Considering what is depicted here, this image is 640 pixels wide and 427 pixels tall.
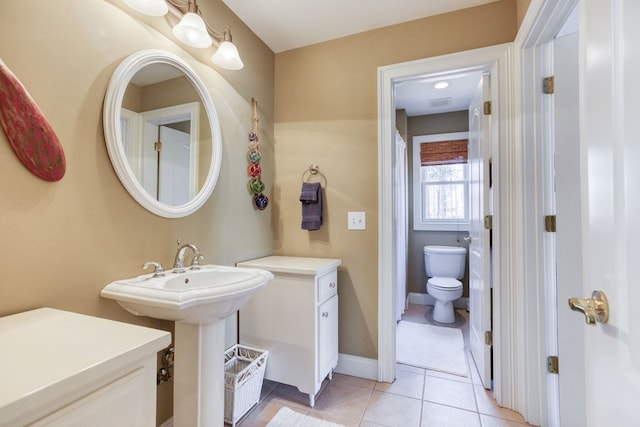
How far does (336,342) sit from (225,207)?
118cm

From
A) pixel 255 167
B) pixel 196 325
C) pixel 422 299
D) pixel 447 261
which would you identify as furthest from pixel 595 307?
pixel 422 299

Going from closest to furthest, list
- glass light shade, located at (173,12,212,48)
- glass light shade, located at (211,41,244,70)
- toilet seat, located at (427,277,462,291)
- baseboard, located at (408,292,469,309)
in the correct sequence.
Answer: glass light shade, located at (173,12,212,48), glass light shade, located at (211,41,244,70), toilet seat, located at (427,277,462,291), baseboard, located at (408,292,469,309)

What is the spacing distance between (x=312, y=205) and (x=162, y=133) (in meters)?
1.04

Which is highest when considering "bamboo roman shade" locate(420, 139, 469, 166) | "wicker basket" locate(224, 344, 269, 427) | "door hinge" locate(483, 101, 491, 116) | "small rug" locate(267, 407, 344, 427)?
"bamboo roman shade" locate(420, 139, 469, 166)

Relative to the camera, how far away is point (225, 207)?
1767mm

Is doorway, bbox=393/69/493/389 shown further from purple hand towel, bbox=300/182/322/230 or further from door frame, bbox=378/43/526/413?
purple hand towel, bbox=300/182/322/230

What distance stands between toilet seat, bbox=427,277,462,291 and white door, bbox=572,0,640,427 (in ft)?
7.28

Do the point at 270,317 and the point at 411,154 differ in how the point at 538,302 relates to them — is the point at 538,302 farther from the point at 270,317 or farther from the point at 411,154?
the point at 411,154

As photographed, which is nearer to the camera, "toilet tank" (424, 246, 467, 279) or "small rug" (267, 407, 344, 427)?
"small rug" (267, 407, 344, 427)

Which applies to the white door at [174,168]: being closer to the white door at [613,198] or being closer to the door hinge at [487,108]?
the white door at [613,198]

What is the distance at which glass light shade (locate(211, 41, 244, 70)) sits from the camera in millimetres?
1580

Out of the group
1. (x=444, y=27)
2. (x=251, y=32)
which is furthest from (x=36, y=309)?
(x=444, y=27)

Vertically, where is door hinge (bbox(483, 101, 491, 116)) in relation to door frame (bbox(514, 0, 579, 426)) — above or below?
above

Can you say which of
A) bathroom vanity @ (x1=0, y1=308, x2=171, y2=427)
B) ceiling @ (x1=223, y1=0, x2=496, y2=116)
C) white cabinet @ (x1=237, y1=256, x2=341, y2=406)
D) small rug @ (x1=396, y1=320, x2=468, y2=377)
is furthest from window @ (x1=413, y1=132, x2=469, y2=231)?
bathroom vanity @ (x1=0, y1=308, x2=171, y2=427)
